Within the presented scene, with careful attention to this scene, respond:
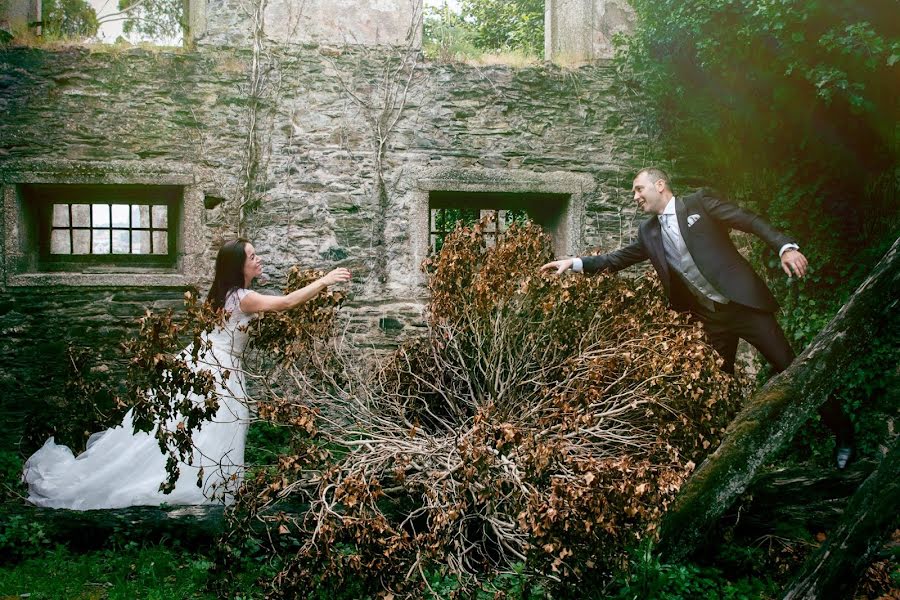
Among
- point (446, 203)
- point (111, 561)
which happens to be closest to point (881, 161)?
point (446, 203)

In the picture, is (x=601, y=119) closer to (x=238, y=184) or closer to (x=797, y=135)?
(x=797, y=135)

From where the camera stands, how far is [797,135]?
6.18 metres

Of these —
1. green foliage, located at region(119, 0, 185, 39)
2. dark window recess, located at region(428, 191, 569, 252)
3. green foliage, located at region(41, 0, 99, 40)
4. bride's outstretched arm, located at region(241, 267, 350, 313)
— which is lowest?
bride's outstretched arm, located at region(241, 267, 350, 313)

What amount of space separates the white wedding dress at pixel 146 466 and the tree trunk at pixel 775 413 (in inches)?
103

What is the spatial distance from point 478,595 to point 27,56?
5.82 meters

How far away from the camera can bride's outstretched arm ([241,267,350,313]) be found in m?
4.52

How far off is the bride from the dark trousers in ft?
8.10

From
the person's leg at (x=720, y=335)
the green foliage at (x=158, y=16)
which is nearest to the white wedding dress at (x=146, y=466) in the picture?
the person's leg at (x=720, y=335)

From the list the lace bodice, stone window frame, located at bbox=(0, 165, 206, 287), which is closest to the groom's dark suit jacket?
the lace bodice

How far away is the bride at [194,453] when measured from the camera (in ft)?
15.2

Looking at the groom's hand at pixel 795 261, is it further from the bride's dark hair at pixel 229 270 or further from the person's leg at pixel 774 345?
the bride's dark hair at pixel 229 270

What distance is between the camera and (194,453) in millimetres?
4797

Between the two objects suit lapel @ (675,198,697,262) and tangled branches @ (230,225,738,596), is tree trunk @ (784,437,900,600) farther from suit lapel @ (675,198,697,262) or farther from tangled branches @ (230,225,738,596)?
suit lapel @ (675,198,697,262)

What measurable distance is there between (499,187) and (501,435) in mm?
3717
